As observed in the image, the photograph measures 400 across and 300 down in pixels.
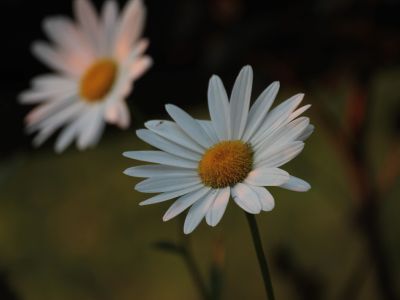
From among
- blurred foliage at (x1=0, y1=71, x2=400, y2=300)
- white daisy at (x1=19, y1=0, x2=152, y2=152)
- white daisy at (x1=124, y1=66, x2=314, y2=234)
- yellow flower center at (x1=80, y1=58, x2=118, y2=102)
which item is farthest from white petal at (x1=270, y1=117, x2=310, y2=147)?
blurred foliage at (x1=0, y1=71, x2=400, y2=300)

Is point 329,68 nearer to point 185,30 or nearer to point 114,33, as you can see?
point 185,30

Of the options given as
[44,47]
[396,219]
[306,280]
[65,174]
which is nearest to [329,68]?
[396,219]

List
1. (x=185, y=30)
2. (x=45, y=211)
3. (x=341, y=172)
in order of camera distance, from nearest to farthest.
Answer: (x=185, y=30), (x=341, y=172), (x=45, y=211)

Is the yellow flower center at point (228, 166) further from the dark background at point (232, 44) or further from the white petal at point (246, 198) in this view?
the dark background at point (232, 44)

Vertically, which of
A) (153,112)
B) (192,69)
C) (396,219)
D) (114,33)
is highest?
(192,69)

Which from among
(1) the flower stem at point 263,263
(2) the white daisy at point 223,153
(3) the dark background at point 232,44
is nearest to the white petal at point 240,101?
(2) the white daisy at point 223,153
